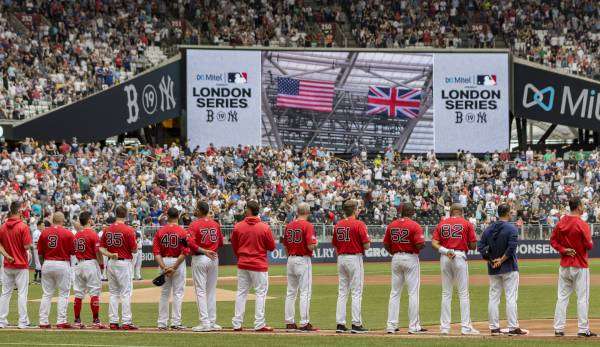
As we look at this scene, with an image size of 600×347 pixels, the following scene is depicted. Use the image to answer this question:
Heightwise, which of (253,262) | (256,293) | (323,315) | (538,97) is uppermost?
(538,97)

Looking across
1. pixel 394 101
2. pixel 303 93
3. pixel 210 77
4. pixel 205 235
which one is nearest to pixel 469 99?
pixel 394 101

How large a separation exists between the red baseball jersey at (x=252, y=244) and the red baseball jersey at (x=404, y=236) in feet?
6.52

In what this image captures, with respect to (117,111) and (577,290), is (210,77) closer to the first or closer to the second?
(117,111)

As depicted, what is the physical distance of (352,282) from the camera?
59.8 feet

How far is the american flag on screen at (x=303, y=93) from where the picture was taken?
2098 inches

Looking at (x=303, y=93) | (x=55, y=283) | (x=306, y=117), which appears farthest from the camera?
(x=306, y=117)

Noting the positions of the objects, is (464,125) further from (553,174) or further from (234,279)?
(234,279)

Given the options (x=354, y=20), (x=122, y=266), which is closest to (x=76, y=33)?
(x=354, y=20)

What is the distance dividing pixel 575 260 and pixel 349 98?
37.0 m

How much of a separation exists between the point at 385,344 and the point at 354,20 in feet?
139

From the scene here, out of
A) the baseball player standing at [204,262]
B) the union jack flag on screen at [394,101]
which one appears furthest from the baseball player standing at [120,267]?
the union jack flag on screen at [394,101]

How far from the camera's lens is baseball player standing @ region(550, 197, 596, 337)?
674 inches

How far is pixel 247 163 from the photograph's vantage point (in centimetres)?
4944

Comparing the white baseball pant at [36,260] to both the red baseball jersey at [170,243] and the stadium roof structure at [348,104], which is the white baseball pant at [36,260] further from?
the stadium roof structure at [348,104]
